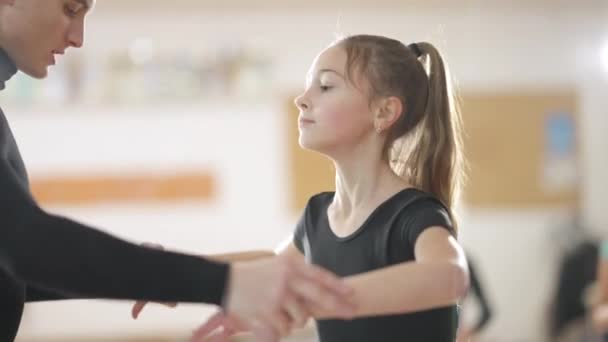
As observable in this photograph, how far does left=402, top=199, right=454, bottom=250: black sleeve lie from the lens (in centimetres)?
118

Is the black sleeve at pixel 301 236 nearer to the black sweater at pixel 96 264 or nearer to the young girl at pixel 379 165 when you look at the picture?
the young girl at pixel 379 165

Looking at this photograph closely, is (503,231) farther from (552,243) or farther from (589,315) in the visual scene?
(589,315)

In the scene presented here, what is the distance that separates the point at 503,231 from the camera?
5941 mm

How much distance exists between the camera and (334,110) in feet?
Answer: 4.51

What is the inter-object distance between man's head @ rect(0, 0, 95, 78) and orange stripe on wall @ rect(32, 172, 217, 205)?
4397 millimetres

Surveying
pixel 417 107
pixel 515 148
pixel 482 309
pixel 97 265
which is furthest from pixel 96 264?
pixel 515 148

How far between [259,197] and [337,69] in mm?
4340

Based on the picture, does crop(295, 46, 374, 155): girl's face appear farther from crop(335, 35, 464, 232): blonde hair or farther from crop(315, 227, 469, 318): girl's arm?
crop(315, 227, 469, 318): girl's arm

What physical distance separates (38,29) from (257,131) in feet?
14.9

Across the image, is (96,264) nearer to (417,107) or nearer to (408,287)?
(408,287)

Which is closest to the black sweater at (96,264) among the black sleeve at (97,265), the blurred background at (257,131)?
the black sleeve at (97,265)

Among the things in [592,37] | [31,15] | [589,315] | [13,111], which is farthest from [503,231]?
[31,15]

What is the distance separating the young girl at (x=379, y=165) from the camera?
1285 millimetres

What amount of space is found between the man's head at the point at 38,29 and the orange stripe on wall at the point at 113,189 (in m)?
4.40
